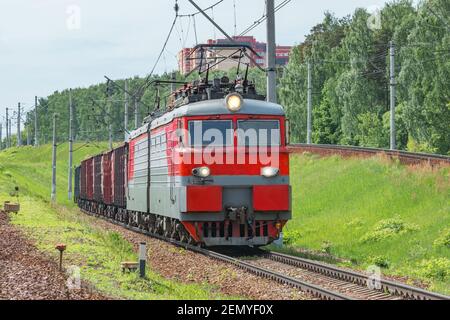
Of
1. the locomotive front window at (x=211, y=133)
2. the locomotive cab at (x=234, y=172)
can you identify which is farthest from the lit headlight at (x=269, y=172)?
the locomotive front window at (x=211, y=133)

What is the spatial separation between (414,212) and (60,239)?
12.0 m

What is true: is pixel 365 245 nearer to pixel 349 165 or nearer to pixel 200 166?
pixel 200 166

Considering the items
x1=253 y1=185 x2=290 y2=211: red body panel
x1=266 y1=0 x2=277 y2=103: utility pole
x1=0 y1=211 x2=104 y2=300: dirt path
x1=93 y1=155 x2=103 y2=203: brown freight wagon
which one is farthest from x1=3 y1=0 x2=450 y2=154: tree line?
x1=0 y1=211 x2=104 y2=300: dirt path

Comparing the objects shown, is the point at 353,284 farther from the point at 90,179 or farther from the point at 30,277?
the point at 90,179

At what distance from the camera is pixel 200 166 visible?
17.6m

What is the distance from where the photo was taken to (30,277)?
11.6 m

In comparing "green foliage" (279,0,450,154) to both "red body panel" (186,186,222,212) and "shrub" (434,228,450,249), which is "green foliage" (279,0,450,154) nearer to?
"shrub" (434,228,450,249)

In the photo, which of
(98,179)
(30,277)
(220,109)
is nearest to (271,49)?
(220,109)

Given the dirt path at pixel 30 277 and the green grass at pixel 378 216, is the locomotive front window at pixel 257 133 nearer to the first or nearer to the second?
the green grass at pixel 378 216

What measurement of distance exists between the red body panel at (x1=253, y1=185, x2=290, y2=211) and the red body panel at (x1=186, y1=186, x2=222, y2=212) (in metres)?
0.87

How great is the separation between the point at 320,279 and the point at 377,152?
19.9 m

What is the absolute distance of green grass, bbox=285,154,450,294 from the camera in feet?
62.3
